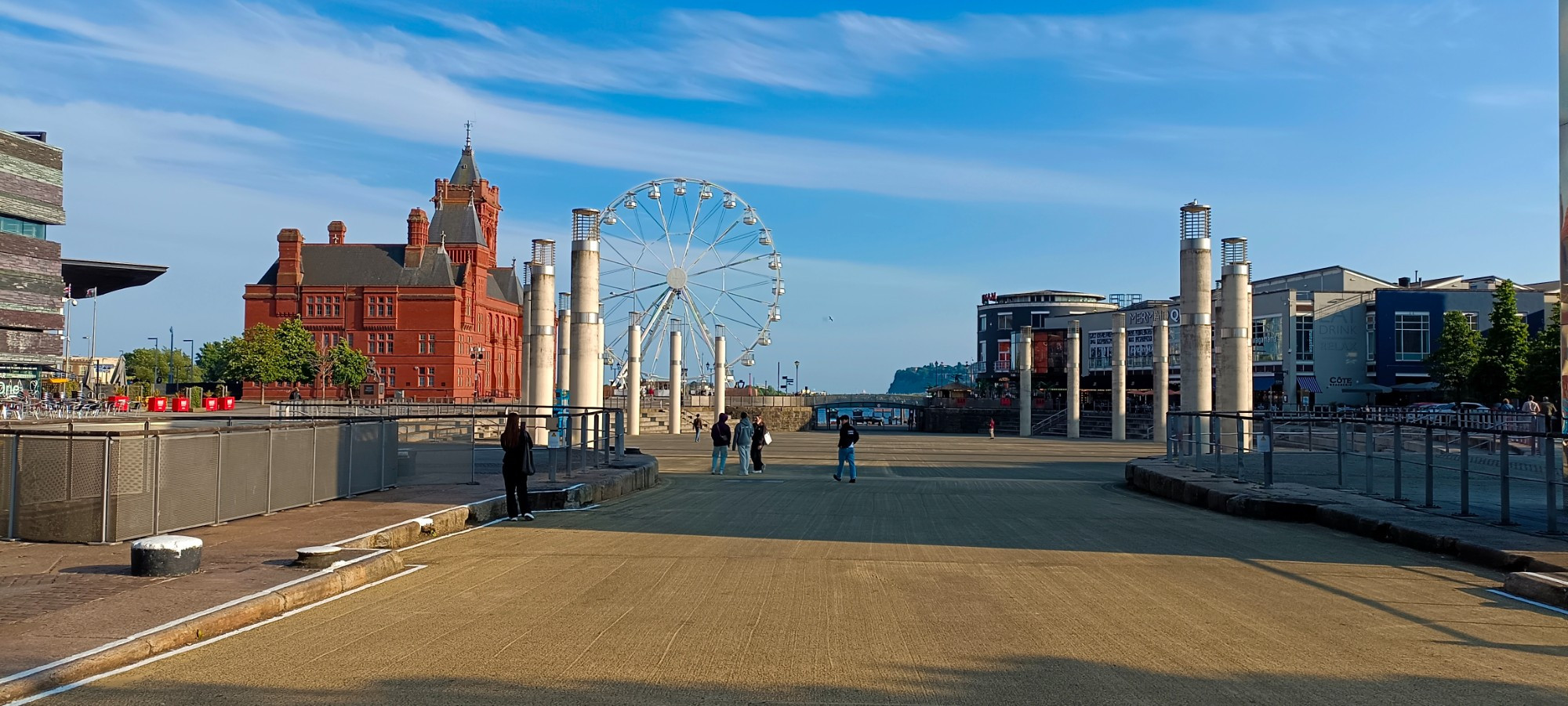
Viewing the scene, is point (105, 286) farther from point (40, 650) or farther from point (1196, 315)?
point (40, 650)

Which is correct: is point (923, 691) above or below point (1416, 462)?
below

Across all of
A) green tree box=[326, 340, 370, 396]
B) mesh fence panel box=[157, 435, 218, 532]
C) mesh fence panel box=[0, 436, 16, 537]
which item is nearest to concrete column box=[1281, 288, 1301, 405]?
green tree box=[326, 340, 370, 396]

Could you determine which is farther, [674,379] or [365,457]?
[674,379]

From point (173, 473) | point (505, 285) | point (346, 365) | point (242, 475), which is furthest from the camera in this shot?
point (505, 285)

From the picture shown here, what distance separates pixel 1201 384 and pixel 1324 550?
103 feet

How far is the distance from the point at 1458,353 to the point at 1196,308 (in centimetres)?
3387

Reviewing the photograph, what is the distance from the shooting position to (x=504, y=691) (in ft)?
21.5

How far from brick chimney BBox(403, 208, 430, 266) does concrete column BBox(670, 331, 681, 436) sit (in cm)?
4622

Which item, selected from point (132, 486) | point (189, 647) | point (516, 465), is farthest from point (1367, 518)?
point (132, 486)

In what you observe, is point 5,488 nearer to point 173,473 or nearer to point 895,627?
point 173,473

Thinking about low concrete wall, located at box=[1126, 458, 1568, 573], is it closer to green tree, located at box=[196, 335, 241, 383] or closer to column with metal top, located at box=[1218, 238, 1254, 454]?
column with metal top, located at box=[1218, 238, 1254, 454]

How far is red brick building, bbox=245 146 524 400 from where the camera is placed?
103438 millimetres

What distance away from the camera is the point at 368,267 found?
106812 millimetres

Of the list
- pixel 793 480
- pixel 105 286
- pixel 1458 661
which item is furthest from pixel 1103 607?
pixel 105 286
